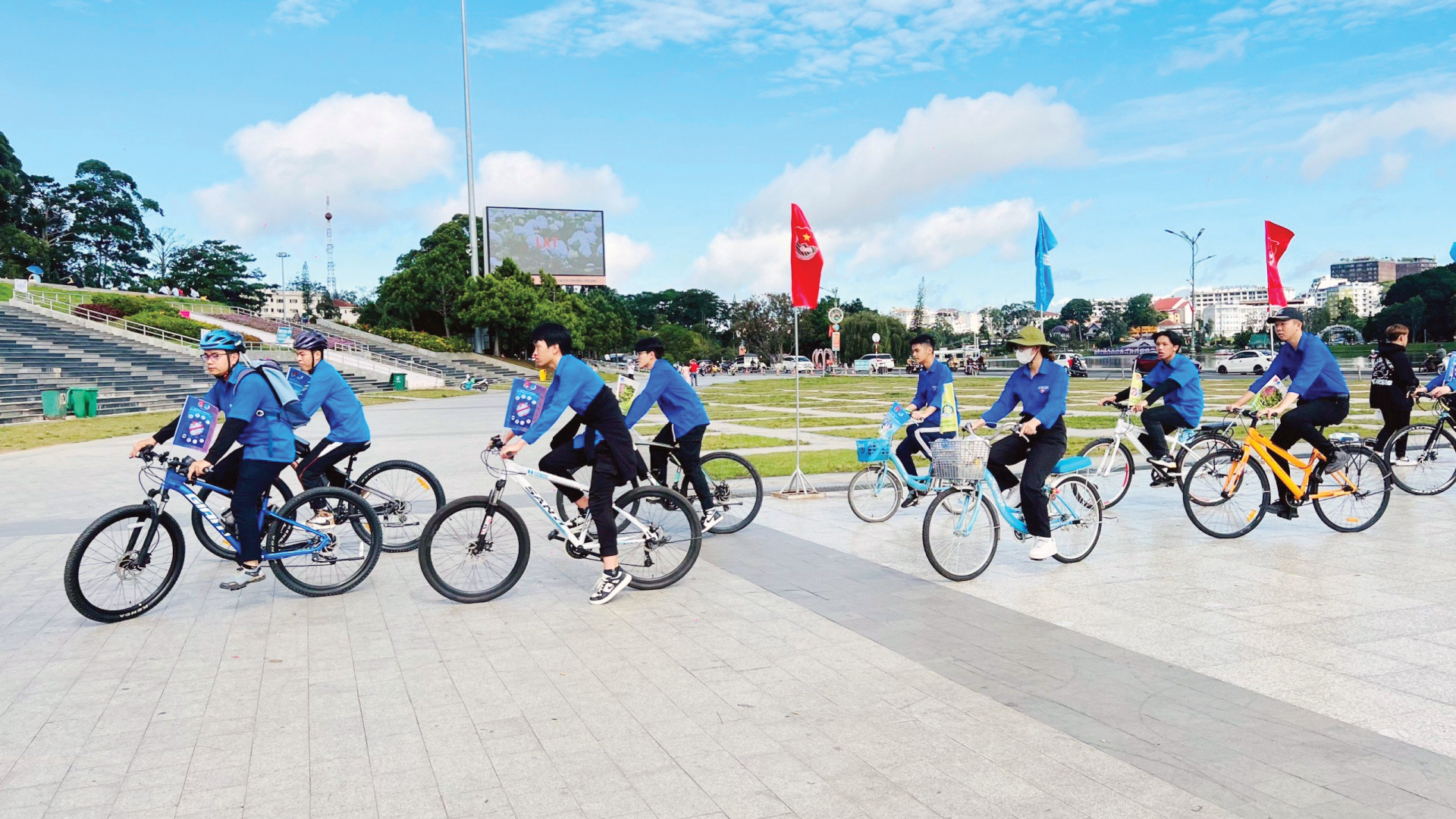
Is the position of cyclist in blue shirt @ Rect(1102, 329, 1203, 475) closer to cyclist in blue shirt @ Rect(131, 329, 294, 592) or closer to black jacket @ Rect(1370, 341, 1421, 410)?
black jacket @ Rect(1370, 341, 1421, 410)

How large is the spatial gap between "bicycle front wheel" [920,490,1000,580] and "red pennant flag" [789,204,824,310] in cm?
455

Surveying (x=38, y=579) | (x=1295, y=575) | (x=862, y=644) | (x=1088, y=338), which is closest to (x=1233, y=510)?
(x=1295, y=575)

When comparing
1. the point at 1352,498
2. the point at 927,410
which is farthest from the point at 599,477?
the point at 1352,498

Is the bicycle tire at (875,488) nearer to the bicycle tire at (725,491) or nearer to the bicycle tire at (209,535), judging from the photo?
the bicycle tire at (725,491)

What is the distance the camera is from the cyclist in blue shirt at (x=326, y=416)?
7.34 meters

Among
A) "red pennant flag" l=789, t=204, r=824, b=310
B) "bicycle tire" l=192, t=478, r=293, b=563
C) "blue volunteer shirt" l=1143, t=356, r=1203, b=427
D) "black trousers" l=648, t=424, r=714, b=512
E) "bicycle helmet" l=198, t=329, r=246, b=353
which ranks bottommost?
"bicycle tire" l=192, t=478, r=293, b=563

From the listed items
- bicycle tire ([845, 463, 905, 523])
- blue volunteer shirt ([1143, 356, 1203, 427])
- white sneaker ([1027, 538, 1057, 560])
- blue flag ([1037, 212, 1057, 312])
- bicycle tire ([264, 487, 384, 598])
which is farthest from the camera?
blue flag ([1037, 212, 1057, 312])

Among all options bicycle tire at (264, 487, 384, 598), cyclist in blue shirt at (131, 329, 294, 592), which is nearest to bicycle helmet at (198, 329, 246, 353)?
cyclist in blue shirt at (131, 329, 294, 592)

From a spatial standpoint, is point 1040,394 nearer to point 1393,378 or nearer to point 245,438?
point 245,438

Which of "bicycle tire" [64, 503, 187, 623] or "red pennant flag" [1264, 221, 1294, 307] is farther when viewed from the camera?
"red pennant flag" [1264, 221, 1294, 307]

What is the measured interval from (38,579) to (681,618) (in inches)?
186

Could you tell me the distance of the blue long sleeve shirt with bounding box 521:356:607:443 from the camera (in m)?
5.82

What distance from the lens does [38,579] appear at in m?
6.94

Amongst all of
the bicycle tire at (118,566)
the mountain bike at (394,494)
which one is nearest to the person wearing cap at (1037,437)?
the mountain bike at (394,494)
